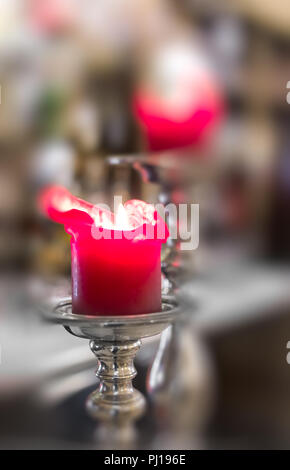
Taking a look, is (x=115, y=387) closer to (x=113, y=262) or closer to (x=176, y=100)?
(x=113, y=262)

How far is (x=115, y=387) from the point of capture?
253 millimetres

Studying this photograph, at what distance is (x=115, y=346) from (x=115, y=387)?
0.02m

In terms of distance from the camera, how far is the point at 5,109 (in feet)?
2.42

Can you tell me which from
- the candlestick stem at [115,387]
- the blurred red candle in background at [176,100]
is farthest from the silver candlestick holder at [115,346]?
the blurred red candle in background at [176,100]

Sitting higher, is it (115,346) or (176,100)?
(176,100)

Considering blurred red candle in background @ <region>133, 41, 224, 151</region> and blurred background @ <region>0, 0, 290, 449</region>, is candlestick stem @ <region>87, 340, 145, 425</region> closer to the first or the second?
blurred background @ <region>0, 0, 290, 449</region>

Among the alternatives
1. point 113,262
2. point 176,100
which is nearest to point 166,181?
point 113,262

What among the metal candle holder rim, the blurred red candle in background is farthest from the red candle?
the blurred red candle in background

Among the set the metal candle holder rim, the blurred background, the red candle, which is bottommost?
the metal candle holder rim

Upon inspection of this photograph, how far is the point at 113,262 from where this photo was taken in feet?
0.77

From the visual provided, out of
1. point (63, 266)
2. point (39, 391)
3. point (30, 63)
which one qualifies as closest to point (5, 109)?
point (30, 63)

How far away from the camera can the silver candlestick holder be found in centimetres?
22

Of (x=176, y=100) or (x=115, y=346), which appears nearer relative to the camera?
(x=115, y=346)

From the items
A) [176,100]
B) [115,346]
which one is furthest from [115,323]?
[176,100]
